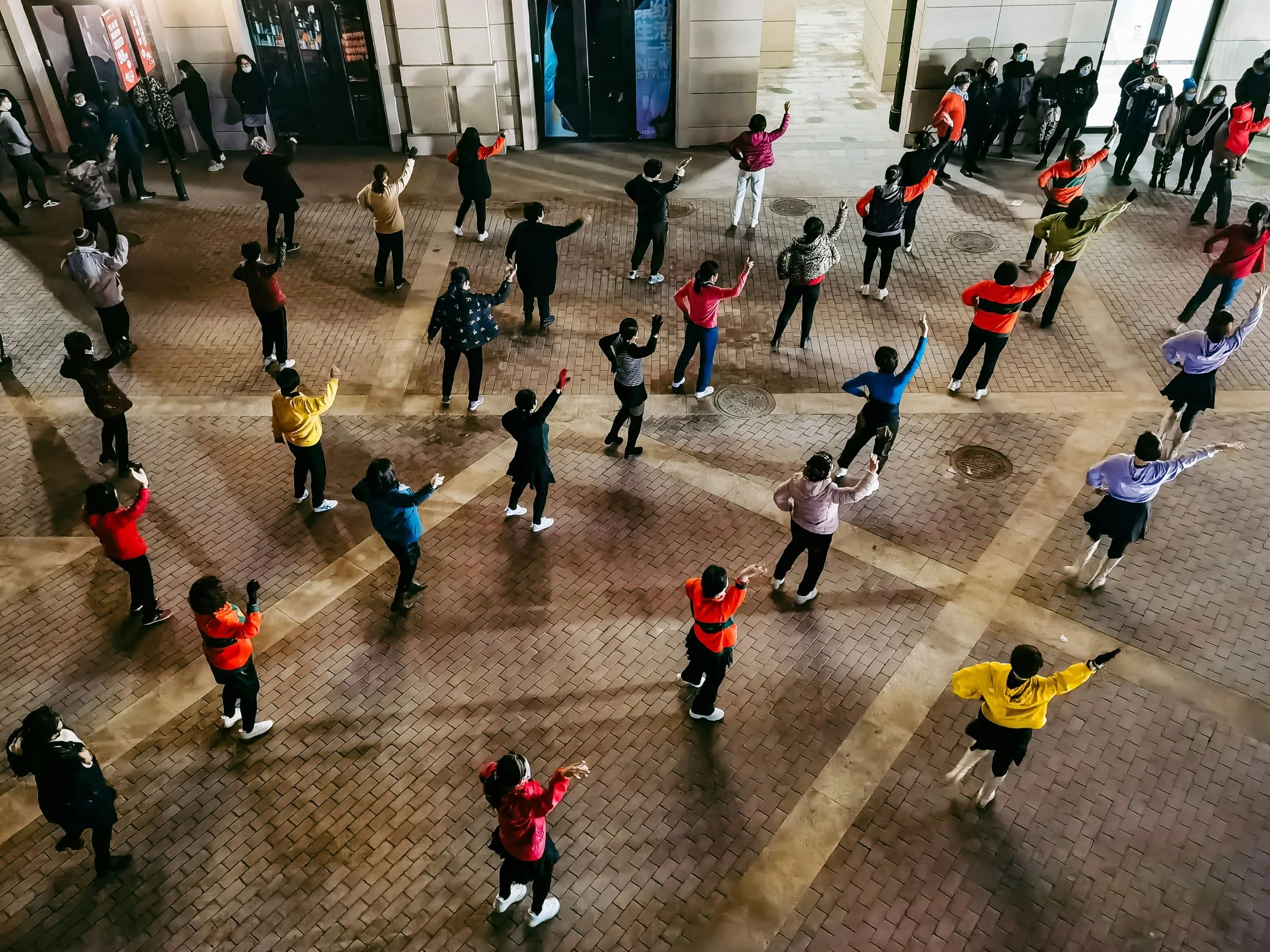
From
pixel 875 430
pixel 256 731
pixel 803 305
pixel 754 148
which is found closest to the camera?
pixel 256 731

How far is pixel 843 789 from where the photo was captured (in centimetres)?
708

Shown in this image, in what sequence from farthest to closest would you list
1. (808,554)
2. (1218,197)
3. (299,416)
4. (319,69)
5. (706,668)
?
(319,69)
(1218,197)
(299,416)
(808,554)
(706,668)

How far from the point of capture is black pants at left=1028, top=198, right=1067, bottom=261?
1255 centimetres

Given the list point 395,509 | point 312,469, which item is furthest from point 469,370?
point 395,509

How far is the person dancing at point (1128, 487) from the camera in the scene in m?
7.66

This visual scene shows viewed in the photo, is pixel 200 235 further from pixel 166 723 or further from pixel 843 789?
pixel 843 789

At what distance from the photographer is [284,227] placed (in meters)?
14.8

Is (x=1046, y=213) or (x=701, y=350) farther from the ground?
(x=1046, y=213)

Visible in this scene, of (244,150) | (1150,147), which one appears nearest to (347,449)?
(244,150)

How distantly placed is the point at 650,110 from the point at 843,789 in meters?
14.2

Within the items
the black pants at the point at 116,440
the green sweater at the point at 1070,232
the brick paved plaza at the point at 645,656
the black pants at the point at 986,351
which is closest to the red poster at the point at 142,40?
the brick paved plaza at the point at 645,656

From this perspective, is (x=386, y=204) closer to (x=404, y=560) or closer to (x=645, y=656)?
(x=404, y=560)

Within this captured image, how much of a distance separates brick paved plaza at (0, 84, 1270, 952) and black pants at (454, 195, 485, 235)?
2.17 metres

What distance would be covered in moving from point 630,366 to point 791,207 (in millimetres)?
7458
